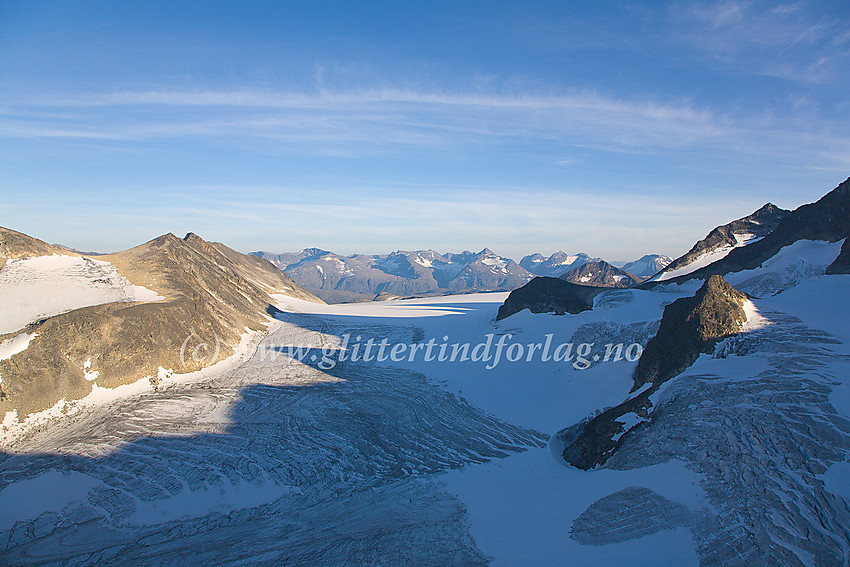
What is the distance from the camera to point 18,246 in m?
32.1

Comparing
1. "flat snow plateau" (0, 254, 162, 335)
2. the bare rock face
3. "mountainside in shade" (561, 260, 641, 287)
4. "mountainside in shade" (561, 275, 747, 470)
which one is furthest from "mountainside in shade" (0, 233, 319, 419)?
"mountainside in shade" (561, 260, 641, 287)

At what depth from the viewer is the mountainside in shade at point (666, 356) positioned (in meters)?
16.1

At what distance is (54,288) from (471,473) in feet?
106

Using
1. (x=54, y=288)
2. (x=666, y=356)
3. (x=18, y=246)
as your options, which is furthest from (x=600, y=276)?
(x=18, y=246)

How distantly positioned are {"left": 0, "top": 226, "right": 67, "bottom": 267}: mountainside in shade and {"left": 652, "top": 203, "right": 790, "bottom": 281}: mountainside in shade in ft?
220

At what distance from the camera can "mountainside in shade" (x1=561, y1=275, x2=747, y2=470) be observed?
1609 cm

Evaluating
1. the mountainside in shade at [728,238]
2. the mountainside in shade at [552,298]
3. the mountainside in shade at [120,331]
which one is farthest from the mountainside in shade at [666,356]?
the mountainside in shade at [728,238]

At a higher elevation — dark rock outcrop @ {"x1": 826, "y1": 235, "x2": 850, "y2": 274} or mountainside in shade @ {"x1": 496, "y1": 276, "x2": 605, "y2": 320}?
dark rock outcrop @ {"x1": 826, "y1": 235, "x2": 850, "y2": 274}

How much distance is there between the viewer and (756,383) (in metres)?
14.2

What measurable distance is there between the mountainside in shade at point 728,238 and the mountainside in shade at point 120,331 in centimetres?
5551

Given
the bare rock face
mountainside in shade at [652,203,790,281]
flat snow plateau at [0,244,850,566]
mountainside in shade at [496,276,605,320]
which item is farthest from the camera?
mountainside in shade at [652,203,790,281]

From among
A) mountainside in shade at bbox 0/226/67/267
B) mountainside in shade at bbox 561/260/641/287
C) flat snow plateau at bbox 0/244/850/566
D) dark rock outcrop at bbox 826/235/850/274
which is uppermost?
mountainside in shade at bbox 0/226/67/267

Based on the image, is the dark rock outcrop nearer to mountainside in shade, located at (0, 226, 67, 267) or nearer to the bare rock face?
the bare rock face

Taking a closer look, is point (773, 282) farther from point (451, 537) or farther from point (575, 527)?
point (451, 537)
